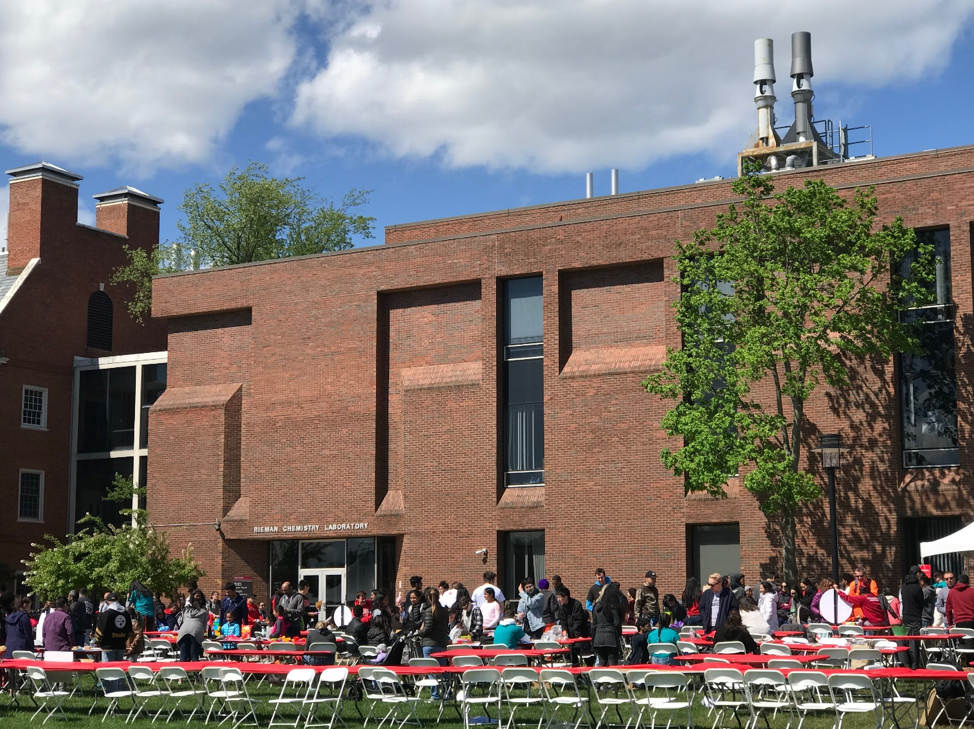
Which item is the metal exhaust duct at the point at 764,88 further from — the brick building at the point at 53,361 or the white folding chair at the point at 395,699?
the white folding chair at the point at 395,699

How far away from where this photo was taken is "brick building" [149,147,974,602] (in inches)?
1197

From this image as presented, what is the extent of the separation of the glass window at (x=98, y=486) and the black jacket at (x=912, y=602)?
31.0 meters

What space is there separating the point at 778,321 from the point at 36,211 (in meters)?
31.2

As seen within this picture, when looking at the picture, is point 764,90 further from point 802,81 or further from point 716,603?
point 716,603

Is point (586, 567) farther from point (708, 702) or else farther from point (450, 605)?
point (708, 702)

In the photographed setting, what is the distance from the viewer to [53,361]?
48.3 meters

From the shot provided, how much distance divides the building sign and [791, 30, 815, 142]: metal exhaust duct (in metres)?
20.1

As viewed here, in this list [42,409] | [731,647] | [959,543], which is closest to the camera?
[731,647]

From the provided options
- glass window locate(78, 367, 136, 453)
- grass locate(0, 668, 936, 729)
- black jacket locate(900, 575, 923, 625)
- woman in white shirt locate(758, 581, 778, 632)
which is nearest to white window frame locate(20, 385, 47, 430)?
glass window locate(78, 367, 136, 453)

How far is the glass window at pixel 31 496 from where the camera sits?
46.6 m

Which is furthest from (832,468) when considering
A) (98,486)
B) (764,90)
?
(98,486)

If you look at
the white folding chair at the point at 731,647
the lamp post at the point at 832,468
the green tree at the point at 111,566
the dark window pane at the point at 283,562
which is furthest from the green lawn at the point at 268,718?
the dark window pane at the point at 283,562

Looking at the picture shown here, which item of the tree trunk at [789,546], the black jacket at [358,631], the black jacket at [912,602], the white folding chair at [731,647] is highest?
the tree trunk at [789,546]

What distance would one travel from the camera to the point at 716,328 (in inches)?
1158
